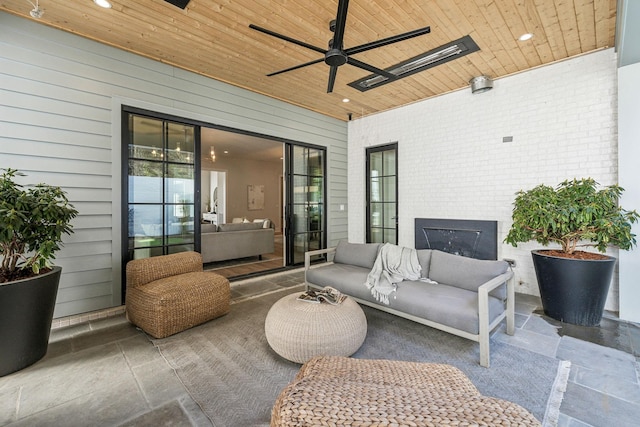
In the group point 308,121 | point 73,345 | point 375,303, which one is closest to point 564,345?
point 375,303

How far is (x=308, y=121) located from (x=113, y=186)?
338 centimetres

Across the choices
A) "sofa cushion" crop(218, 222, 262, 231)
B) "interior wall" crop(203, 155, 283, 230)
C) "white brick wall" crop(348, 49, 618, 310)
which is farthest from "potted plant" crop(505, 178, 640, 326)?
"interior wall" crop(203, 155, 283, 230)

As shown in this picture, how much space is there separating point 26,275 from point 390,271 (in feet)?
11.1

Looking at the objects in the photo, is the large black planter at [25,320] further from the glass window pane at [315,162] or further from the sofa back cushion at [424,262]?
the glass window pane at [315,162]

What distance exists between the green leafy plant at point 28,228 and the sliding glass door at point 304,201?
10.5 ft

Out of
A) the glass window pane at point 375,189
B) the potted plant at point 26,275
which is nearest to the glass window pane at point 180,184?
the potted plant at point 26,275

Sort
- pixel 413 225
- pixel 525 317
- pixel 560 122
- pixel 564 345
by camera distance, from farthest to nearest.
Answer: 1. pixel 413 225
2. pixel 560 122
3. pixel 525 317
4. pixel 564 345

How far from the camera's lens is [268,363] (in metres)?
2.17

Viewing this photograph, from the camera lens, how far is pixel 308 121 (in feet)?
17.3

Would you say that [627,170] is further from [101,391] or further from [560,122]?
[101,391]

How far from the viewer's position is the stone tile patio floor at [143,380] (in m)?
1.62

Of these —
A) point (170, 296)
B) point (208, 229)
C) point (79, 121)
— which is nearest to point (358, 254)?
point (170, 296)

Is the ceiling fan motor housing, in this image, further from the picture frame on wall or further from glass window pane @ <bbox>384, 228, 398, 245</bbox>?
the picture frame on wall

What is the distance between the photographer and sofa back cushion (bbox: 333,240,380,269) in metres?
3.60
